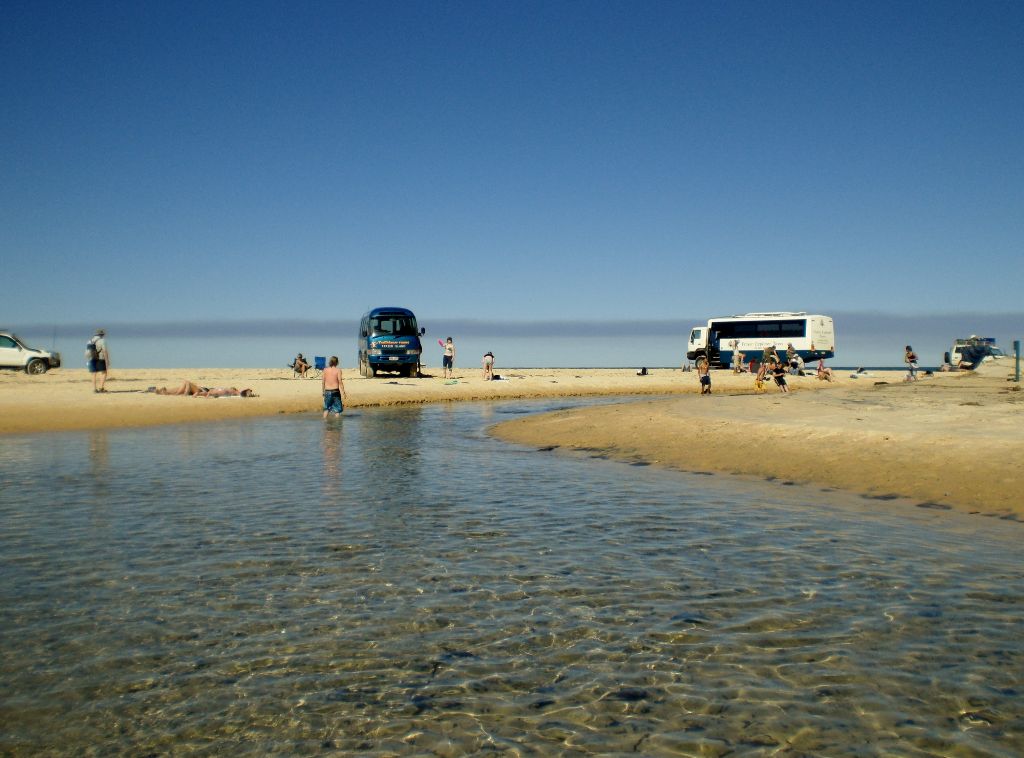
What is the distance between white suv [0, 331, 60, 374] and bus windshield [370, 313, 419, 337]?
18446 millimetres

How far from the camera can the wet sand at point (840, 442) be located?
39.4 ft

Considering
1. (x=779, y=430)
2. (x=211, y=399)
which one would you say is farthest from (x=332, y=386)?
(x=779, y=430)

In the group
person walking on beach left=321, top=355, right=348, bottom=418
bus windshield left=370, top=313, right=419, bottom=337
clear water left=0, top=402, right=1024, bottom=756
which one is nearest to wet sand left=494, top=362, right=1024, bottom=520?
clear water left=0, top=402, right=1024, bottom=756

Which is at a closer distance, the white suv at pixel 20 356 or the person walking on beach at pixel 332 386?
the person walking on beach at pixel 332 386

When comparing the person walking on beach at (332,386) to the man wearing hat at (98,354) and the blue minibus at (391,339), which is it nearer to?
the man wearing hat at (98,354)

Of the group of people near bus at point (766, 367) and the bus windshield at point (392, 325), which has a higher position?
the bus windshield at point (392, 325)

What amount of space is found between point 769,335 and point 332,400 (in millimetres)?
39346

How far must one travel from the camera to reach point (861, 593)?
673 cm

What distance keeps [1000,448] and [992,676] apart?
9.92m

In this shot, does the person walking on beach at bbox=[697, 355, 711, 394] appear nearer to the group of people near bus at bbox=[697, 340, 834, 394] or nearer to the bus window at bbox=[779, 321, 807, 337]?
the group of people near bus at bbox=[697, 340, 834, 394]

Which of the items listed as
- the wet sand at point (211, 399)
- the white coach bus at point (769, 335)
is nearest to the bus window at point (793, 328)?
the white coach bus at point (769, 335)

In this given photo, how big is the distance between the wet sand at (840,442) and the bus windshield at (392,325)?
21.8 metres

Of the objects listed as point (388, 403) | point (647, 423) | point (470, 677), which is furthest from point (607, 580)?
point (388, 403)

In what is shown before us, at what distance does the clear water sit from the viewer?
170 inches
